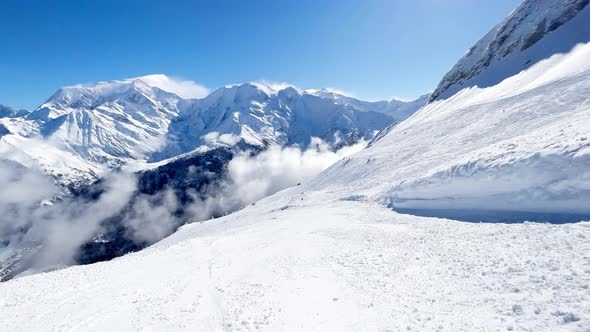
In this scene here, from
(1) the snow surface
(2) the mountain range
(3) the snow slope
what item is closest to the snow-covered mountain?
(3) the snow slope

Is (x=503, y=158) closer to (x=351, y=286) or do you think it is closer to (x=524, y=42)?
(x=351, y=286)

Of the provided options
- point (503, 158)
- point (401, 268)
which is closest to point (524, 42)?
point (503, 158)

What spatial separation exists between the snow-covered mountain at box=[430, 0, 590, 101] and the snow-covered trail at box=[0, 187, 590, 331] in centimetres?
7137

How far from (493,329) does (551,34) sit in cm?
9508

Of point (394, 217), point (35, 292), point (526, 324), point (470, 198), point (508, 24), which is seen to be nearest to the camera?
point (526, 324)

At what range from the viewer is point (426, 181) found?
28984mm

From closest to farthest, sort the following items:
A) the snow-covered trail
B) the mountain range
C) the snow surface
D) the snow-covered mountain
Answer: the snow-covered trail, the snow surface, the mountain range, the snow-covered mountain

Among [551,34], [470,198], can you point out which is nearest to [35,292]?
[470,198]

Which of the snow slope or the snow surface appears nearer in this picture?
the snow surface

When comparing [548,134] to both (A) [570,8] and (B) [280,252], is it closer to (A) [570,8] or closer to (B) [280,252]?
(B) [280,252]

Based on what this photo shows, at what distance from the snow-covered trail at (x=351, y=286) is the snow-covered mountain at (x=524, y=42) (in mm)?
71372

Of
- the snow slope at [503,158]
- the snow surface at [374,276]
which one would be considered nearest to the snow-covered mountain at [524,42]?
the snow slope at [503,158]

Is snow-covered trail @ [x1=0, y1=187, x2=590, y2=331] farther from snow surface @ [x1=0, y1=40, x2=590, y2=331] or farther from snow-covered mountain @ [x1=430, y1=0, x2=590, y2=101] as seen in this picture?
snow-covered mountain @ [x1=430, y1=0, x2=590, y2=101]

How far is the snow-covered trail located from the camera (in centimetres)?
1147
